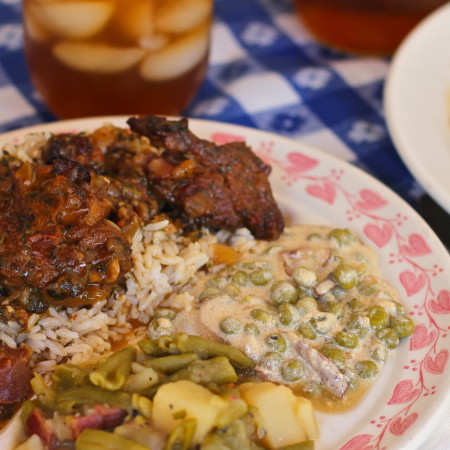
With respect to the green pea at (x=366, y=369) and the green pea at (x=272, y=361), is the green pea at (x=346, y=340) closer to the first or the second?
the green pea at (x=366, y=369)

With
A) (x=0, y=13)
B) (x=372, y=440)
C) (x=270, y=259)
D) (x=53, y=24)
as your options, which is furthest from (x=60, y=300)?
(x=0, y=13)

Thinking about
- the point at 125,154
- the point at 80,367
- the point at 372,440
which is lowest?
the point at 372,440

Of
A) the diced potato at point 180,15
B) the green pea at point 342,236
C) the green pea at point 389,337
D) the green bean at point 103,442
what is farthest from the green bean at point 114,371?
the diced potato at point 180,15

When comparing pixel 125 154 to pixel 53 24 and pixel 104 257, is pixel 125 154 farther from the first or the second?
pixel 53 24

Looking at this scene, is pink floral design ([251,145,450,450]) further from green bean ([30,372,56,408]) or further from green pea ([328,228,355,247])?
green bean ([30,372,56,408])

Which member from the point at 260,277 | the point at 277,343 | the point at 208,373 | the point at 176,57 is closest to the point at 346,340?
the point at 277,343

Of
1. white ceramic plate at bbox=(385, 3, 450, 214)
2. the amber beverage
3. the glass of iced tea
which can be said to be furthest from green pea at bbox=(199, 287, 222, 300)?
the amber beverage
